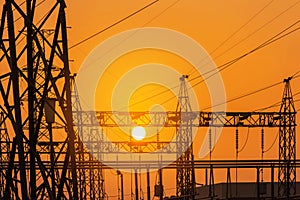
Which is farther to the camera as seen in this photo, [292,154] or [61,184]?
[292,154]

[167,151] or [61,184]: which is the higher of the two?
[167,151]

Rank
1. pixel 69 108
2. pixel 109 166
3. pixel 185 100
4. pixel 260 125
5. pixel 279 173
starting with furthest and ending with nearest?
pixel 260 125 < pixel 185 100 < pixel 279 173 < pixel 109 166 < pixel 69 108

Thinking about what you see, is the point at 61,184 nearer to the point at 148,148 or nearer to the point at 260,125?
the point at 260,125

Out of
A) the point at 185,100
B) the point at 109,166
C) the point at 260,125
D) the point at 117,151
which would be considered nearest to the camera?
the point at 109,166

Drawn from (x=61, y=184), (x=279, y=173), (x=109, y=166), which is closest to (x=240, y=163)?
(x=109, y=166)

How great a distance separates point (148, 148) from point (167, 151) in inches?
153

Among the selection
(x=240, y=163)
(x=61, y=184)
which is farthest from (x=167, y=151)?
(x=61, y=184)

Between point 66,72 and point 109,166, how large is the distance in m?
4.70

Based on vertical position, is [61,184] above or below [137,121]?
below

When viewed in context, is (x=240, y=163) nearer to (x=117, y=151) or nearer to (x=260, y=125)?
(x=260, y=125)

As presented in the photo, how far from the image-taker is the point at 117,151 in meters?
61.2

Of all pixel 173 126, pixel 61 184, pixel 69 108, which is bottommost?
pixel 61 184

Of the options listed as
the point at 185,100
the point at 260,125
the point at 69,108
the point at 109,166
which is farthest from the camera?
the point at 260,125

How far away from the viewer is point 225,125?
55594mm
